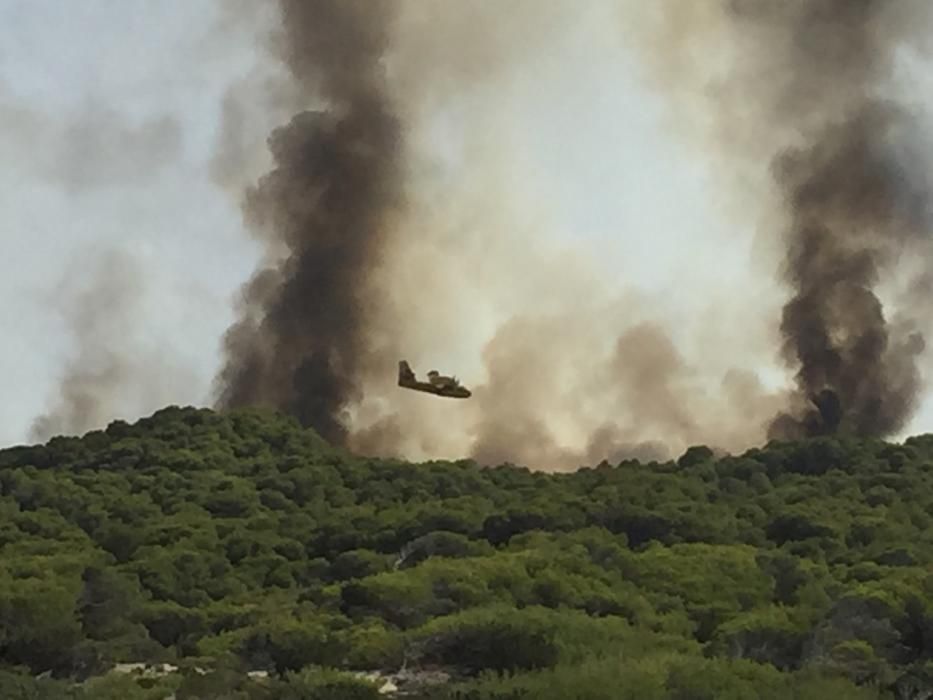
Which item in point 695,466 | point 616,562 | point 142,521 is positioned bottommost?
point 616,562

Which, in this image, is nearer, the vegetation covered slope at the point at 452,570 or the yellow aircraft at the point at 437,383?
the vegetation covered slope at the point at 452,570

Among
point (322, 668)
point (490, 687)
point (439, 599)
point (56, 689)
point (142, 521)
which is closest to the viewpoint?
point (490, 687)

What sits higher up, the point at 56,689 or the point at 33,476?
the point at 33,476

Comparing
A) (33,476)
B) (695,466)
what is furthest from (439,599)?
(33,476)

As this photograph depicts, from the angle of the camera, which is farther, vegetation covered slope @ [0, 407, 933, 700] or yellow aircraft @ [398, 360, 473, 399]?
yellow aircraft @ [398, 360, 473, 399]

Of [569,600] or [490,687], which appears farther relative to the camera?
[569,600]

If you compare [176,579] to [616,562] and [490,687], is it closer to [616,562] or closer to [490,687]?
[616,562]

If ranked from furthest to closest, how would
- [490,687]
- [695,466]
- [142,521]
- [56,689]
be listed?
[695,466] < [142,521] < [56,689] < [490,687]
